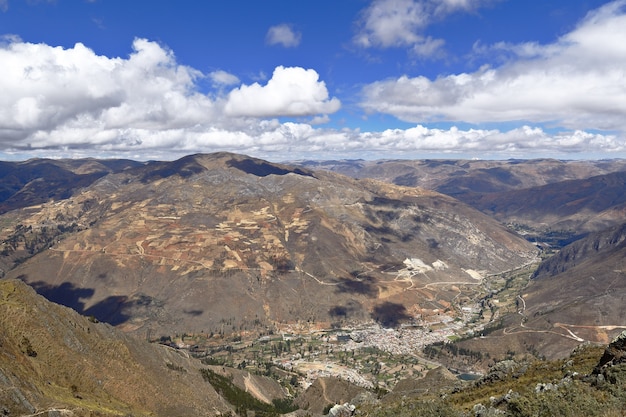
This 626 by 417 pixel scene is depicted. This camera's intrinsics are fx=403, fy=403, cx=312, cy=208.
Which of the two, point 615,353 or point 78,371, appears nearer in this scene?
point 615,353

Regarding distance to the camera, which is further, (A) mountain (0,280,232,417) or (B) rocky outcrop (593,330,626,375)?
(A) mountain (0,280,232,417)

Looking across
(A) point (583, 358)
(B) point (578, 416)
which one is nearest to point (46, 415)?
(B) point (578, 416)

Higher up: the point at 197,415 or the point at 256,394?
the point at 197,415

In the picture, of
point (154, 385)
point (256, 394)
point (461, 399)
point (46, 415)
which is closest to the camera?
point (46, 415)

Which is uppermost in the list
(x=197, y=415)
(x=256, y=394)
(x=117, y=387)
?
(x=117, y=387)

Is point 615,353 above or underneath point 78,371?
above

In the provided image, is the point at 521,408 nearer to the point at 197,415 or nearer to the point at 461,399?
the point at 461,399

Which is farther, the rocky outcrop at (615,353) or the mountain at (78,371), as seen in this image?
the mountain at (78,371)

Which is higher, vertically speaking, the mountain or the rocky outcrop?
the rocky outcrop

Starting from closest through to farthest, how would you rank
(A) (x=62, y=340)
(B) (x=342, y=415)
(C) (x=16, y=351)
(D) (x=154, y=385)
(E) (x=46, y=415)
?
1. (E) (x=46, y=415)
2. (B) (x=342, y=415)
3. (C) (x=16, y=351)
4. (A) (x=62, y=340)
5. (D) (x=154, y=385)

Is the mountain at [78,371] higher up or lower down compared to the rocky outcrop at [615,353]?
lower down

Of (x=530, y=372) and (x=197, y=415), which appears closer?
(x=530, y=372)
